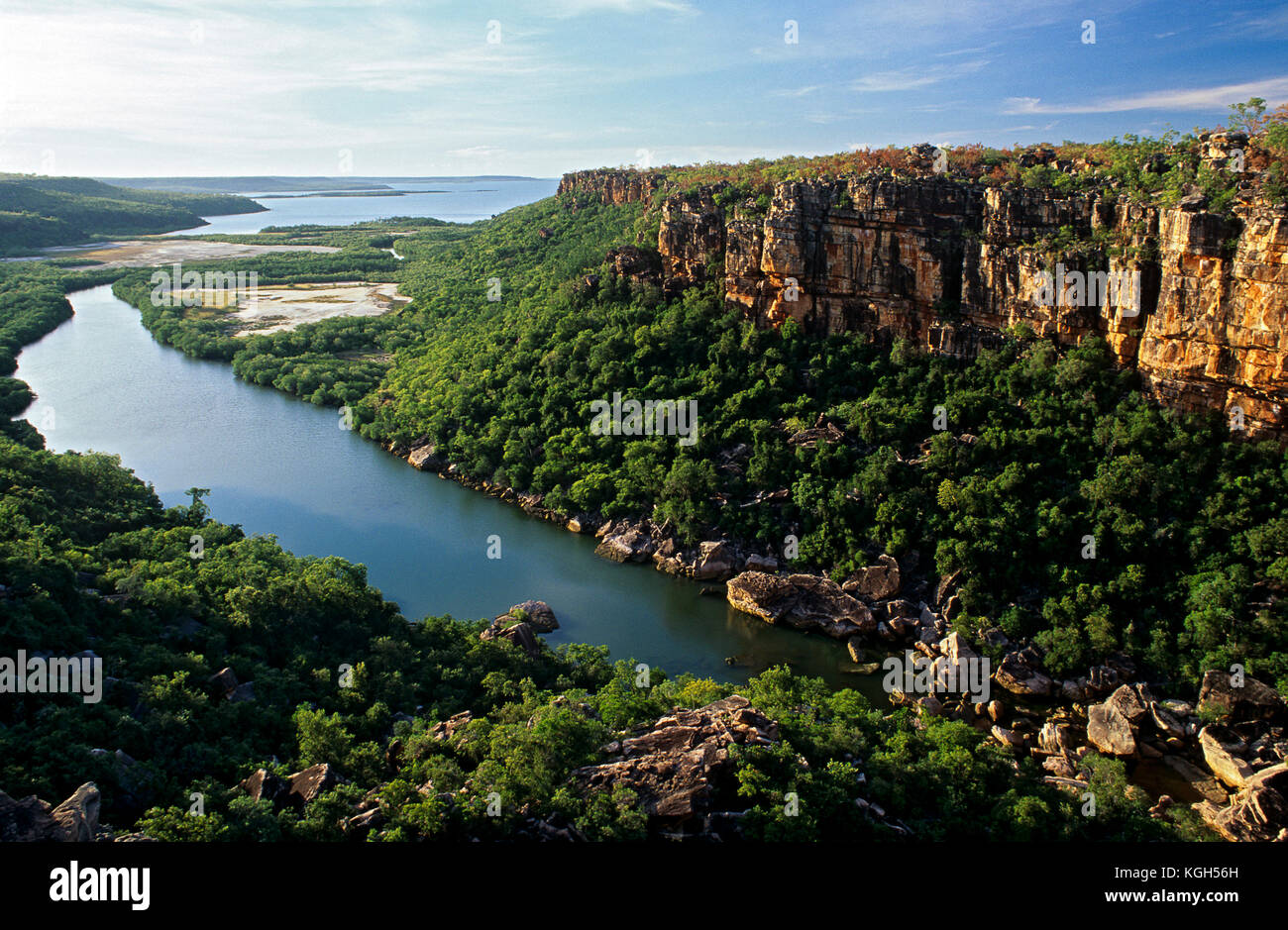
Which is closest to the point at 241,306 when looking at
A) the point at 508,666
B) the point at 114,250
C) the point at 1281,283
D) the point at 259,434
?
the point at 259,434

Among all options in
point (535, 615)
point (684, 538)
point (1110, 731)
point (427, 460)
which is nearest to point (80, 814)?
point (535, 615)

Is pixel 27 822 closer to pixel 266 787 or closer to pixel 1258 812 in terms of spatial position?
pixel 266 787

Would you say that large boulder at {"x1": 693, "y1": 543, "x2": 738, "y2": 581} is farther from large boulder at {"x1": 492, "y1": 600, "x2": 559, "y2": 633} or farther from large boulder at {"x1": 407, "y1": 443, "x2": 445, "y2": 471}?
large boulder at {"x1": 407, "y1": 443, "x2": 445, "y2": 471}

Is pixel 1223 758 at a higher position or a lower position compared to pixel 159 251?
lower

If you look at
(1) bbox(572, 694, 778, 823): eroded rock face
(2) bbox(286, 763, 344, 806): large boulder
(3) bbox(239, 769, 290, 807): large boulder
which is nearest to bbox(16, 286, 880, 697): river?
(1) bbox(572, 694, 778, 823): eroded rock face

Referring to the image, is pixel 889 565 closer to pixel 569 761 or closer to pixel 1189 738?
pixel 1189 738
